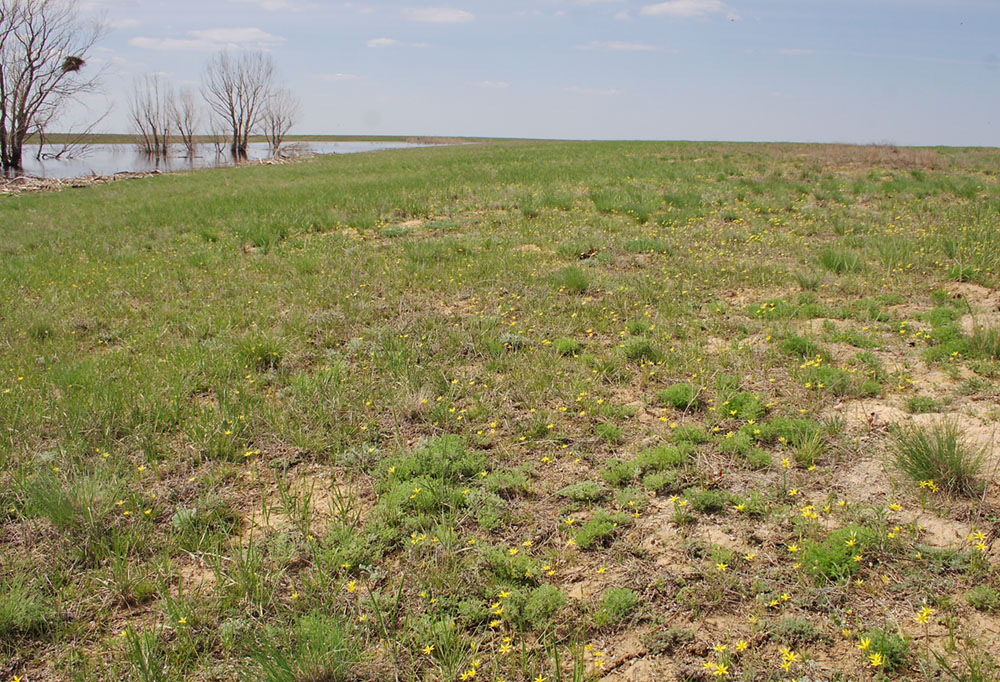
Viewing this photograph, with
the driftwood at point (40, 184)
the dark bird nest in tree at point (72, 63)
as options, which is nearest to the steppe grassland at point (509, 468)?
the driftwood at point (40, 184)

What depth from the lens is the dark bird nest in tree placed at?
135ft

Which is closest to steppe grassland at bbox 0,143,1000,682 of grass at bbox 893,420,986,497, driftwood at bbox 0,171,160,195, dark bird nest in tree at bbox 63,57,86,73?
grass at bbox 893,420,986,497

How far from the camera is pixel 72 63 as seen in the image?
41375 mm

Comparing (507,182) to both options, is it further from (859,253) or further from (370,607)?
(370,607)

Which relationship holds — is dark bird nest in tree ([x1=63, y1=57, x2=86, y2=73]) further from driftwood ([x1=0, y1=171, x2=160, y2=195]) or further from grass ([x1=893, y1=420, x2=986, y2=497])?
grass ([x1=893, y1=420, x2=986, y2=497])

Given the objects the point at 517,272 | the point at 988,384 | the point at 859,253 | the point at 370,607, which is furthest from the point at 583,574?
the point at 859,253

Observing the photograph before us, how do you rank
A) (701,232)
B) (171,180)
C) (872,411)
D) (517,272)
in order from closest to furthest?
(872,411) < (517,272) < (701,232) < (171,180)

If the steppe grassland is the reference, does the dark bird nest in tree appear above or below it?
above

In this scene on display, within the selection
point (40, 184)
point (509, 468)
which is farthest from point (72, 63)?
point (509, 468)

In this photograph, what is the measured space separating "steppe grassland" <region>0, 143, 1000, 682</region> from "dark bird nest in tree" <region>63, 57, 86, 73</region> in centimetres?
4392

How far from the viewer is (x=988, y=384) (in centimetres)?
449

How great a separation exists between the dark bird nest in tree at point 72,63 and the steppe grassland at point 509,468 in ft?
144

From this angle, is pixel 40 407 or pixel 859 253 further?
pixel 859 253

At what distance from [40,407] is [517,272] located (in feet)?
18.2
